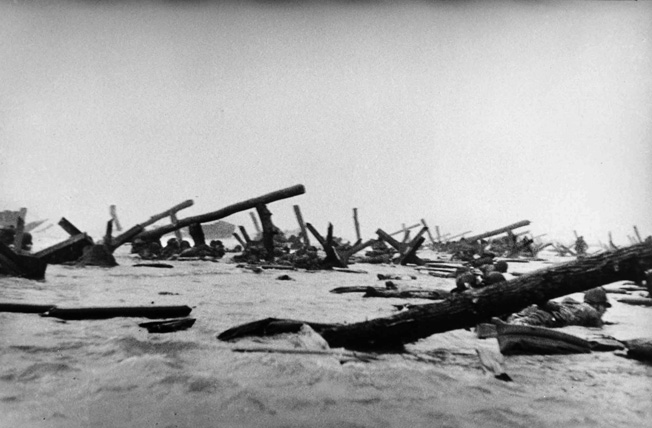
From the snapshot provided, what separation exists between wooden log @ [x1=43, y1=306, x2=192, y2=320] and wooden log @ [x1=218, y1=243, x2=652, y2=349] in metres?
1.14

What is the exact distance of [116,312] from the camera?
4.08 m

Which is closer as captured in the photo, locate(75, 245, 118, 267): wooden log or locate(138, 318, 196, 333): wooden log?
locate(138, 318, 196, 333): wooden log

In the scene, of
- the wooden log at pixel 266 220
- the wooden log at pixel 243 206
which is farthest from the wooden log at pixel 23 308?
the wooden log at pixel 243 206

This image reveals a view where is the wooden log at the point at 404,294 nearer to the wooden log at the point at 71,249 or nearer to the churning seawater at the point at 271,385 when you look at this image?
the churning seawater at the point at 271,385

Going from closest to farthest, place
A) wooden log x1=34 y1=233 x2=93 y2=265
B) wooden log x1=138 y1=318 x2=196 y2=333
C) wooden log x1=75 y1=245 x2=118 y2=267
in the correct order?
wooden log x1=138 y1=318 x2=196 y2=333 < wooden log x1=34 y1=233 x2=93 y2=265 < wooden log x1=75 y1=245 x2=118 y2=267

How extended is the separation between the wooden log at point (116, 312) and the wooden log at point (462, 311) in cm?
114

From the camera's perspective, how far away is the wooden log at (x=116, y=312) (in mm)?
3875

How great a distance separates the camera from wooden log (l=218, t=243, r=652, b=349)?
338cm

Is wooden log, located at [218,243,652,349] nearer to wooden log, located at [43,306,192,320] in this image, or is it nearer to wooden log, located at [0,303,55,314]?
wooden log, located at [43,306,192,320]

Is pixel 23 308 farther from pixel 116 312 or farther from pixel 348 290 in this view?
pixel 348 290

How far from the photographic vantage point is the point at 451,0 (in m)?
3.11

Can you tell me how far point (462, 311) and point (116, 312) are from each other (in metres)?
3.68

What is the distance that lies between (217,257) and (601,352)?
13828 mm

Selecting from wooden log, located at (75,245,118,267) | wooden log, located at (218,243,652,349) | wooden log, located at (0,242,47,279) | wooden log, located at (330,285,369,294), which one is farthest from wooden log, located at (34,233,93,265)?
wooden log, located at (218,243,652,349)
